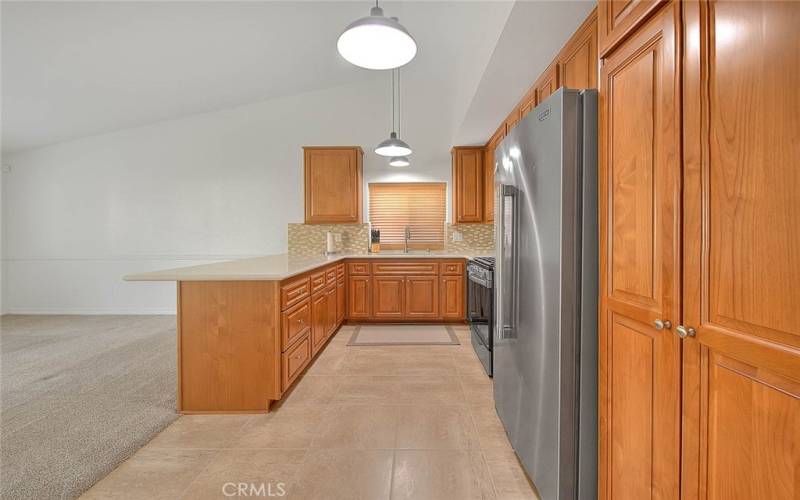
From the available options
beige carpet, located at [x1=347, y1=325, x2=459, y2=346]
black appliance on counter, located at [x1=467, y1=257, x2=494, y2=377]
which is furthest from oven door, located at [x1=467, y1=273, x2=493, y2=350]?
beige carpet, located at [x1=347, y1=325, x2=459, y2=346]

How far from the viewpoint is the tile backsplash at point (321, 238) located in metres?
5.18

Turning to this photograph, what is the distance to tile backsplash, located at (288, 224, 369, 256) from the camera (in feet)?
17.0

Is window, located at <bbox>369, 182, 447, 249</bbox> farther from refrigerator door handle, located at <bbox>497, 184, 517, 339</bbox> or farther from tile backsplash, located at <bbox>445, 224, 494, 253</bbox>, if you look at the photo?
refrigerator door handle, located at <bbox>497, 184, 517, 339</bbox>

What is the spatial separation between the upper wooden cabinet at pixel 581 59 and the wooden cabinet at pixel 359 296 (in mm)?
3207

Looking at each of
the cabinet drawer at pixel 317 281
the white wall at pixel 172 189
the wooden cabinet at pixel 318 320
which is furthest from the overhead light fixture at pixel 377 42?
the white wall at pixel 172 189

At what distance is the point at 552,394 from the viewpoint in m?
1.42

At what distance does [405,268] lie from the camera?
15.2 feet

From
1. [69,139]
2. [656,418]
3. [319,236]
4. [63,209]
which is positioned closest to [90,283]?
[63,209]

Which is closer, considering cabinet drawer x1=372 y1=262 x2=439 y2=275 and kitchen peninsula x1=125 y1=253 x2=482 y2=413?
kitchen peninsula x1=125 y1=253 x2=482 y2=413

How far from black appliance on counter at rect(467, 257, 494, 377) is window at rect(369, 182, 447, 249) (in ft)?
5.74

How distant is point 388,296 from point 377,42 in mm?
3341

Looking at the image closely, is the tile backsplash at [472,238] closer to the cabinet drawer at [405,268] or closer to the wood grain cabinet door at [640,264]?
the cabinet drawer at [405,268]

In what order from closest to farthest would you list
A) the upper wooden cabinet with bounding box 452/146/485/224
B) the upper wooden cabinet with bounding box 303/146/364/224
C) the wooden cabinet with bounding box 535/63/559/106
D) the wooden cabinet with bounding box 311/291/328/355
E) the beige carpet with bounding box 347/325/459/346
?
the wooden cabinet with bounding box 535/63/559/106
the wooden cabinet with bounding box 311/291/328/355
the beige carpet with bounding box 347/325/459/346
the upper wooden cabinet with bounding box 303/146/364/224
the upper wooden cabinet with bounding box 452/146/485/224

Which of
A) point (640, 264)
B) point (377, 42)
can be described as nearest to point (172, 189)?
point (377, 42)
